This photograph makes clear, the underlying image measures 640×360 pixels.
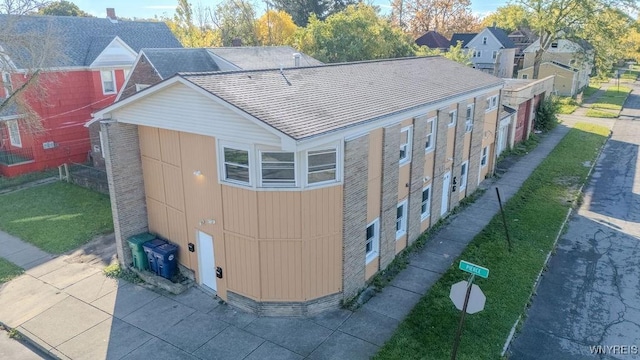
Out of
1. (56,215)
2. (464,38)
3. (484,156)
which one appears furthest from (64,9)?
(484,156)

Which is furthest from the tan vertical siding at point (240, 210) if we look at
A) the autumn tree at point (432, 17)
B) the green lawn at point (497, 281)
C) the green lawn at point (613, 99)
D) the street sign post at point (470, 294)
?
the autumn tree at point (432, 17)

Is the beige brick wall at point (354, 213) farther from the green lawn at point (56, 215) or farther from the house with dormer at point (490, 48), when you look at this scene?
the house with dormer at point (490, 48)

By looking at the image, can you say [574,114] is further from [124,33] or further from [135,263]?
[135,263]

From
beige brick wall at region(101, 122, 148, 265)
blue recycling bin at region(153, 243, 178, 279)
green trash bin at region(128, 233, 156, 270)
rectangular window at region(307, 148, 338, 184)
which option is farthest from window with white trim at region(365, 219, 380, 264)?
beige brick wall at region(101, 122, 148, 265)

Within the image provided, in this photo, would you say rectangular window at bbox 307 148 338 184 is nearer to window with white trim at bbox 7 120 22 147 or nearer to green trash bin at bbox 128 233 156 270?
green trash bin at bbox 128 233 156 270

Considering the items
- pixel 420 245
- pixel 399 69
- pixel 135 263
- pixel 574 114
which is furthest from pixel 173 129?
pixel 574 114

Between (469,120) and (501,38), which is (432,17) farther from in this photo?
(469,120)
